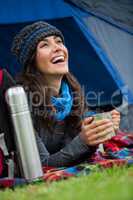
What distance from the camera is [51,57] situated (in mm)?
2938

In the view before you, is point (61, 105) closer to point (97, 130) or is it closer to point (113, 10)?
point (97, 130)

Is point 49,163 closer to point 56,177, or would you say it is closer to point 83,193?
point 56,177

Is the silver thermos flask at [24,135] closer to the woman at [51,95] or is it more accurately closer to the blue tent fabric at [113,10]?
the woman at [51,95]

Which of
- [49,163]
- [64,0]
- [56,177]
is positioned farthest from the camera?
[64,0]

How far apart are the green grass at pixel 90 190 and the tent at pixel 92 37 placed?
2211mm

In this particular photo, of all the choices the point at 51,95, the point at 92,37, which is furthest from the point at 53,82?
the point at 92,37

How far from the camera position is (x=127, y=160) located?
2.53 meters

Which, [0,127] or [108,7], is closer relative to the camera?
[0,127]

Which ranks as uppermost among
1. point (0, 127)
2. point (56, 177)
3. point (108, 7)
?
point (108, 7)

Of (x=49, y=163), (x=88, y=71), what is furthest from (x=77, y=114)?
(x=88, y=71)

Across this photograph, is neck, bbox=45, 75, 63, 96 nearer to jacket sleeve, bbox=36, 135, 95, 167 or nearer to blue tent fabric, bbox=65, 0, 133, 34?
jacket sleeve, bbox=36, 135, 95, 167

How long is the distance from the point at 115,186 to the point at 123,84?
8.63 feet

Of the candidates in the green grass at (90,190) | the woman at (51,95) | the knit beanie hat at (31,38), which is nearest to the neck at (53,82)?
the woman at (51,95)

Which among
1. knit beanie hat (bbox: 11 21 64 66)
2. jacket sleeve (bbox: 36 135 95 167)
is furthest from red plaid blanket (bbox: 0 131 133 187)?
knit beanie hat (bbox: 11 21 64 66)
